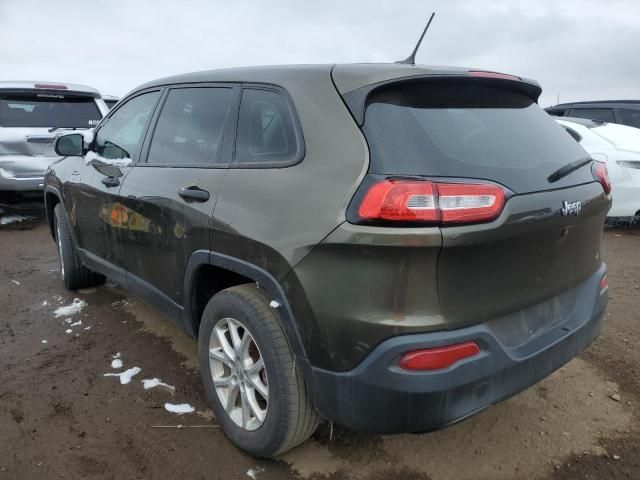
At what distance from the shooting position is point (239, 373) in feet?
7.61

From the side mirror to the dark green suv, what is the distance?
4.90 ft

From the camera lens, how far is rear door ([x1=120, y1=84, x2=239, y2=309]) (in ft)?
8.11

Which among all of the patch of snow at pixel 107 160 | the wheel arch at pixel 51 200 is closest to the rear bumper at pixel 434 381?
the patch of snow at pixel 107 160

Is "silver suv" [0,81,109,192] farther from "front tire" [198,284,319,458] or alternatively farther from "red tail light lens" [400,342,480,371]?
"red tail light lens" [400,342,480,371]

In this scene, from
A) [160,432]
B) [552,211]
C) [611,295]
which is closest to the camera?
[552,211]

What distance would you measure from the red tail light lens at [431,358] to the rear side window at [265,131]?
0.88 m

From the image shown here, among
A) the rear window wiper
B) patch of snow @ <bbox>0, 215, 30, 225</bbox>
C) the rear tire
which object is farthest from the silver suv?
the rear window wiper

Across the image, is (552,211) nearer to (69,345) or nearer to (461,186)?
(461,186)

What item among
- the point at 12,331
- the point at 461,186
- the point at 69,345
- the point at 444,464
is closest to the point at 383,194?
the point at 461,186

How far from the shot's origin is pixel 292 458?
2.36 meters

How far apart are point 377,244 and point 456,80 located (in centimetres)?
83

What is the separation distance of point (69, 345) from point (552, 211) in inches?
123

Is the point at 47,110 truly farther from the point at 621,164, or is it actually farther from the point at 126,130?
the point at 621,164

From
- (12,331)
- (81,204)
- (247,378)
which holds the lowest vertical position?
(12,331)
